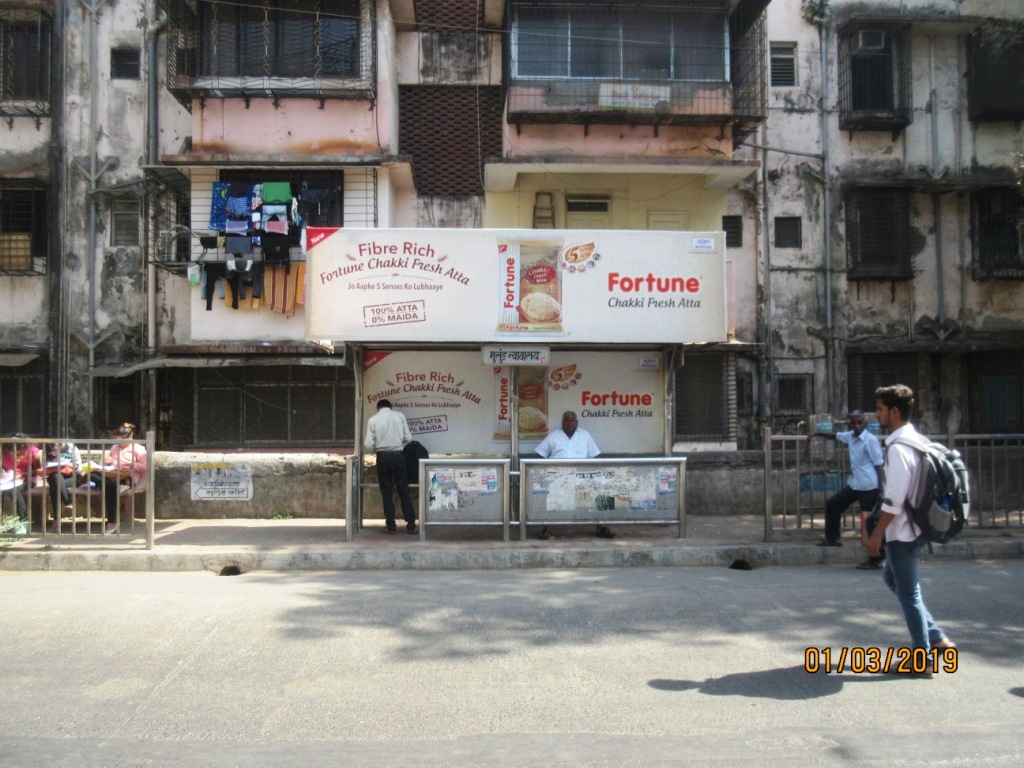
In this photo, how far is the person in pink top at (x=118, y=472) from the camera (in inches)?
355

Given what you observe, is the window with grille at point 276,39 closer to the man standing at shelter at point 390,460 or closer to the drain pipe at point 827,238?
the man standing at shelter at point 390,460

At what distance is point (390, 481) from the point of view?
10.4 m

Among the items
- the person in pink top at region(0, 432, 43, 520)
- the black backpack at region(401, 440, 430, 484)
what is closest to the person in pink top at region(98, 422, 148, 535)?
the person in pink top at region(0, 432, 43, 520)

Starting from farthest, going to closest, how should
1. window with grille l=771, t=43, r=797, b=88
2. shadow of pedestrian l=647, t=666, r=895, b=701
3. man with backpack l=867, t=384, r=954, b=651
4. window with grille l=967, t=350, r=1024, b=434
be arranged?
window with grille l=967, t=350, r=1024, b=434
window with grille l=771, t=43, r=797, b=88
man with backpack l=867, t=384, r=954, b=651
shadow of pedestrian l=647, t=666, r=895, b=701

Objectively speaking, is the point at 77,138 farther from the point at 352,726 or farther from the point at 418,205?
the point at 352,726

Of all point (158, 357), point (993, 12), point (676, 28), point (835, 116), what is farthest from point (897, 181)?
point (158, 357)

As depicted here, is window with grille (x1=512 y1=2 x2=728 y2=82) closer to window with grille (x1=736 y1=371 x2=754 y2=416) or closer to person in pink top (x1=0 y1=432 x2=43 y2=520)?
window with grille (x1=736 y1=371 x2=754 y2=416)

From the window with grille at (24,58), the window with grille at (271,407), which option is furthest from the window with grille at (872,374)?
the window with grille at (24,58)

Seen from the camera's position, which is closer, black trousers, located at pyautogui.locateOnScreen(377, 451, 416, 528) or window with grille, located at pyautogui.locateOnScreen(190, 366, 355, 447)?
black trousers, located at pyautogui.locateOnScreen(377, 451, 416, 528)

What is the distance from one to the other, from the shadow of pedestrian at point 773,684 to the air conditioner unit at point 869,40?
15.5m

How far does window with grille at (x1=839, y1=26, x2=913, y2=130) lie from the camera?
1681cm

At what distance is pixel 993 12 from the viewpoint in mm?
16969

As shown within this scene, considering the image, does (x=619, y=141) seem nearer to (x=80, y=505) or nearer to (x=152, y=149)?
(x=152, y=149)
